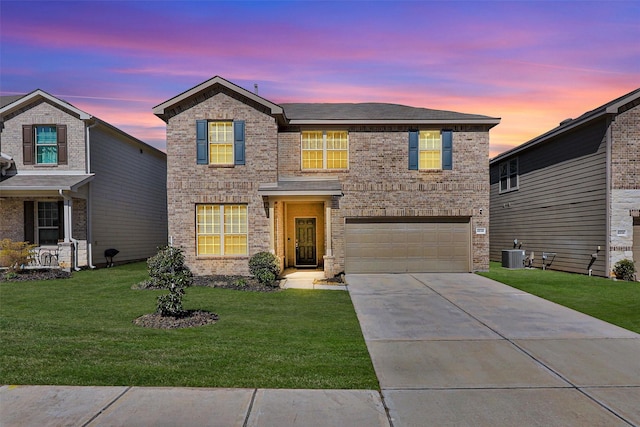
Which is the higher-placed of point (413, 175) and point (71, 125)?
point (71, 125)

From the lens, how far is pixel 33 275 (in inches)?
587

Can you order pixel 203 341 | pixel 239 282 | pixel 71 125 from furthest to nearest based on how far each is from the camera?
1. pixel 71 125
2. pixel 239 282
3. pixel 203 341

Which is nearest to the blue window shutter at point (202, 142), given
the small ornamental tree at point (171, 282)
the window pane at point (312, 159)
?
the window pane at point (312, 159)

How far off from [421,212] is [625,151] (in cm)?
735

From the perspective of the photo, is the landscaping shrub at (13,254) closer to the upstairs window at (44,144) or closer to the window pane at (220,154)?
the upstairs window at (44,144)

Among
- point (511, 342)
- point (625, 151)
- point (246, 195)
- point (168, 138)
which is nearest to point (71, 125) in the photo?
point (168, 138)

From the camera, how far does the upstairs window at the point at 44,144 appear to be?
17438 millimetres

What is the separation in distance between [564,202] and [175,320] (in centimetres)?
1600

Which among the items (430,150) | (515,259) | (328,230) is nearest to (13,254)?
(328,230)

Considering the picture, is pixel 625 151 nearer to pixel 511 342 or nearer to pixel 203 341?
pixel 511 342

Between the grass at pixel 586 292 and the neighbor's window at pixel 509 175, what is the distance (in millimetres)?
5801

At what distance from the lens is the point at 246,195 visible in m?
15.4

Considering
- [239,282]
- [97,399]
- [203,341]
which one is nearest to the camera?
[97,399]

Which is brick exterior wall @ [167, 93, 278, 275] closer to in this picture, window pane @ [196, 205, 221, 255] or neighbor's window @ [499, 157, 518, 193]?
window pane @ [196, 205, 221, 255]
